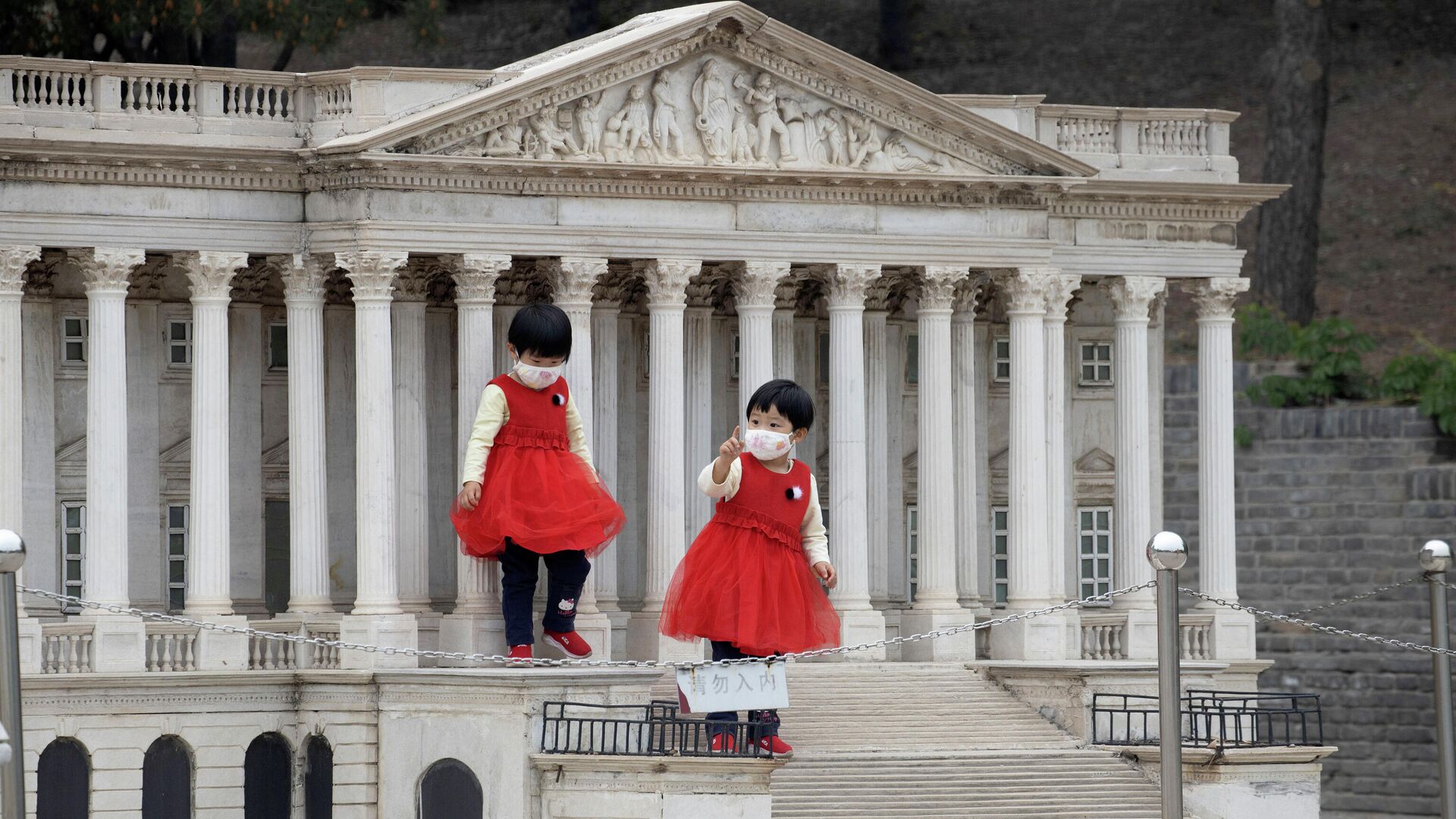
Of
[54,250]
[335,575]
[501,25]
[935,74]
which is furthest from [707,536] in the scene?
[501,25]

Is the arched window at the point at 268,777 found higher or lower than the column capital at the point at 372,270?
lower

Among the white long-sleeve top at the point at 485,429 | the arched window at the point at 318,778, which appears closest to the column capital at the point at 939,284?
the white long-sleeve top at the point at 485,429

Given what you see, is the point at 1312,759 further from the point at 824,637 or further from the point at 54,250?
the point at 54,250

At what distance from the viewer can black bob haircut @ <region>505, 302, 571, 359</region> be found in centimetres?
3494

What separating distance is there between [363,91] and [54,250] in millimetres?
4073

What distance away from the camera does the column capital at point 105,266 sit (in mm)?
35625

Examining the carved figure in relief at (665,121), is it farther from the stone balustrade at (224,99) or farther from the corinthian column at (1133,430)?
the corinthian column at (1133,430)

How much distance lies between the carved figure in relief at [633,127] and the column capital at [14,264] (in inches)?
271

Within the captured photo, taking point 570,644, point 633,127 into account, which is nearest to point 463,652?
point 570,644

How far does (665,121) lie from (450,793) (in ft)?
27.8

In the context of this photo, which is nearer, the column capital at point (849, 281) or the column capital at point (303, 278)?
the column capital at point (303, 278)

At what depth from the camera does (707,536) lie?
34.3 m

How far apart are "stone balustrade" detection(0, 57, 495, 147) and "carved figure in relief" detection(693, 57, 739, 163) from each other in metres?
2.55

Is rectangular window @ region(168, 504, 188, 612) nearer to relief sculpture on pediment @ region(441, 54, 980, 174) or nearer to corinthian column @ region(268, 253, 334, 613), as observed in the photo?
corinthian column @ region(268, 253, 334, 613)
